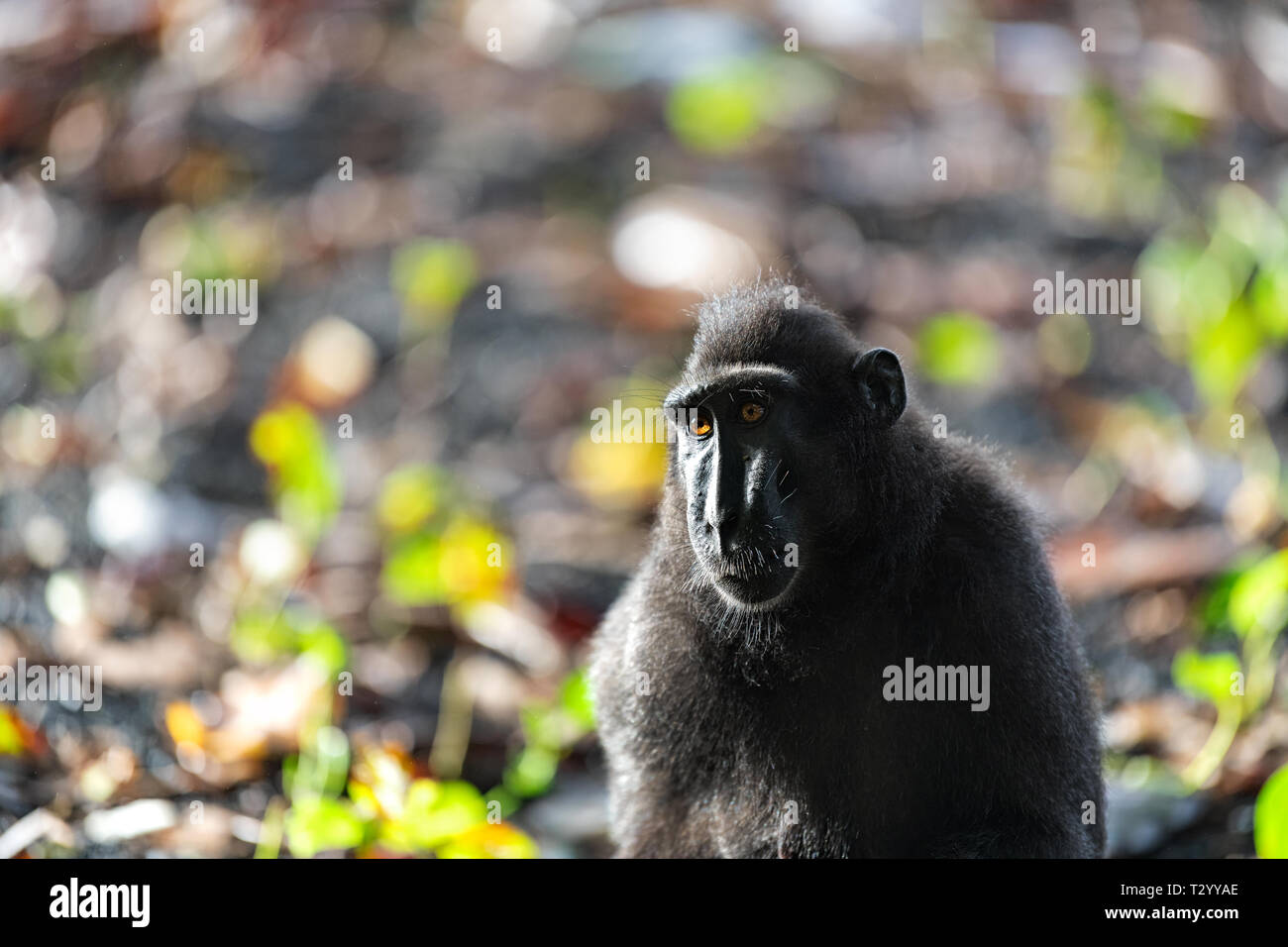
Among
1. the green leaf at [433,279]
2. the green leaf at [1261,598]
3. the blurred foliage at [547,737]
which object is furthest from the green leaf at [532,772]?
the green leaf at [433,279]

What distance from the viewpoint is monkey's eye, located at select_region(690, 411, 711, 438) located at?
424 cm

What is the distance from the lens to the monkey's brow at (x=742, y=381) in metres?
4.14

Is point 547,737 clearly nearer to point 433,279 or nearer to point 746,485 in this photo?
point 746,485

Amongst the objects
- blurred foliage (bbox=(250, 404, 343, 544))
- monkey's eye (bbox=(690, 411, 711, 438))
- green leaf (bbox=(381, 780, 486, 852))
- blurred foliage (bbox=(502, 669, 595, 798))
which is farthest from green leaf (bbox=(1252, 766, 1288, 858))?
blurred foliage (bbox=(250, 404, 343, 544))

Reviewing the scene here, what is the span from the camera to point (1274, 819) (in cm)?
439

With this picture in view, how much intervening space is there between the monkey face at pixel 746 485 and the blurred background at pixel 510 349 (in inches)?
48.2

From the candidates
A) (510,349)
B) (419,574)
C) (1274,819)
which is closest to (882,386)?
(1274,819)

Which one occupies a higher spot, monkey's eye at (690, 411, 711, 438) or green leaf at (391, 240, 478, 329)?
green leaf at (391, 240, 478, 329)

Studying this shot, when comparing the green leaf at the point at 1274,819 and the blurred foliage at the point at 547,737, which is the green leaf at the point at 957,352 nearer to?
the blurred foliage at the point at 547,737

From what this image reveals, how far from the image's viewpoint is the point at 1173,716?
5.86m

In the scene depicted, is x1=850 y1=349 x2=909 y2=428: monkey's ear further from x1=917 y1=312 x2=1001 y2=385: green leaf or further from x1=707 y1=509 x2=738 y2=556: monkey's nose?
x1=917 y1=312 x2=1001 y2=385: green leaf

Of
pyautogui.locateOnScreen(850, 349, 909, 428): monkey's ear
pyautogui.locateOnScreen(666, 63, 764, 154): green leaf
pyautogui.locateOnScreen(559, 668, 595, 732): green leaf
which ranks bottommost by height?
pyautogui.locateOnScreen(559, 668, 595, 732): green leaf
